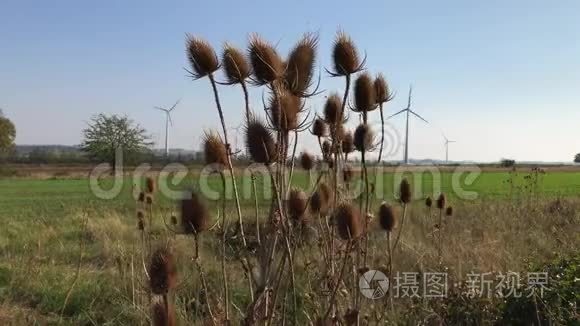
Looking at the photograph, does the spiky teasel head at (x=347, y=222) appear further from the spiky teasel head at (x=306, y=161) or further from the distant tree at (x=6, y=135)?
the distant tree at (x=6, y=135)

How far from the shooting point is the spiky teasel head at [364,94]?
9.02ft

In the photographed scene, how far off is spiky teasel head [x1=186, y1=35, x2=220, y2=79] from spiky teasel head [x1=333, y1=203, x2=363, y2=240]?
2.62 ft

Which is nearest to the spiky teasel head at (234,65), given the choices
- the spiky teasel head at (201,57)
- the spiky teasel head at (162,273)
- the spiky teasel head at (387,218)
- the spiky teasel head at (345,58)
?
→ the spiky teasel head at (201,57)

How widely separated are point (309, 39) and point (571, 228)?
6668 millimetres

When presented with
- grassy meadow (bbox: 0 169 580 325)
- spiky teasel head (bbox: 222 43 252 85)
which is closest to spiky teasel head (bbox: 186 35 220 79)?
spiky teasel head (bbox: 222 43 252 85)

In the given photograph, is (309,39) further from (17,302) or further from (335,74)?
(17,302)

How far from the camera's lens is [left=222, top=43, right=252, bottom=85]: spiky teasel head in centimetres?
225

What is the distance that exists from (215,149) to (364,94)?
86 cm

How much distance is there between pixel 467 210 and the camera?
11.8m

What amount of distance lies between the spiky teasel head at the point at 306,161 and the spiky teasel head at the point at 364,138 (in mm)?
795
